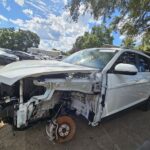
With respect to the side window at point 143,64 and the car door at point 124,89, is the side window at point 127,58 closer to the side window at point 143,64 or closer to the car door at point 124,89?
the car door at point 124,89

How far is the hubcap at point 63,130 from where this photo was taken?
155 inches

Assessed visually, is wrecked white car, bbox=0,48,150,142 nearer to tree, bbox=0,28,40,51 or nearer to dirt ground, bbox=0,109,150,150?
dirt ground, bbox=0,109,150,150

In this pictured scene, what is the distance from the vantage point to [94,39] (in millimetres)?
56531

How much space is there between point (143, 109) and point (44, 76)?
3.82 metres

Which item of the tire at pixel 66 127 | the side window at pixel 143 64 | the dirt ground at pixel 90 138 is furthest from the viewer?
the side window at pixel 143 64

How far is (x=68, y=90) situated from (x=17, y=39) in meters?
73.6

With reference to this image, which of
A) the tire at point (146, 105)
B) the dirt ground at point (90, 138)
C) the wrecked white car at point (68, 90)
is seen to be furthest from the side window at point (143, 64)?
the dirt ground at point (90, 138)

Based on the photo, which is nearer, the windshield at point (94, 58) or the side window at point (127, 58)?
the windshield at point (94, 58)

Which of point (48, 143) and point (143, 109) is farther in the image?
point (143, 109)

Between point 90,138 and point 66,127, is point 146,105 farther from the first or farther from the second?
point 66,127

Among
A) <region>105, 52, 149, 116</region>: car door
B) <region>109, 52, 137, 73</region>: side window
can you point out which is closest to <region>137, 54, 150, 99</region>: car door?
<region>105, 52, 149, 116</region>: car door

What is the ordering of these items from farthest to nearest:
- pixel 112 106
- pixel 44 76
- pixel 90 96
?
pixel 112 106, pixel 90 96, pixel 44 76

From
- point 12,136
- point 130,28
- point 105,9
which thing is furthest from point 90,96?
point 130,28

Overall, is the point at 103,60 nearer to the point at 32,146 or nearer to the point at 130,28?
the point at 32,146
